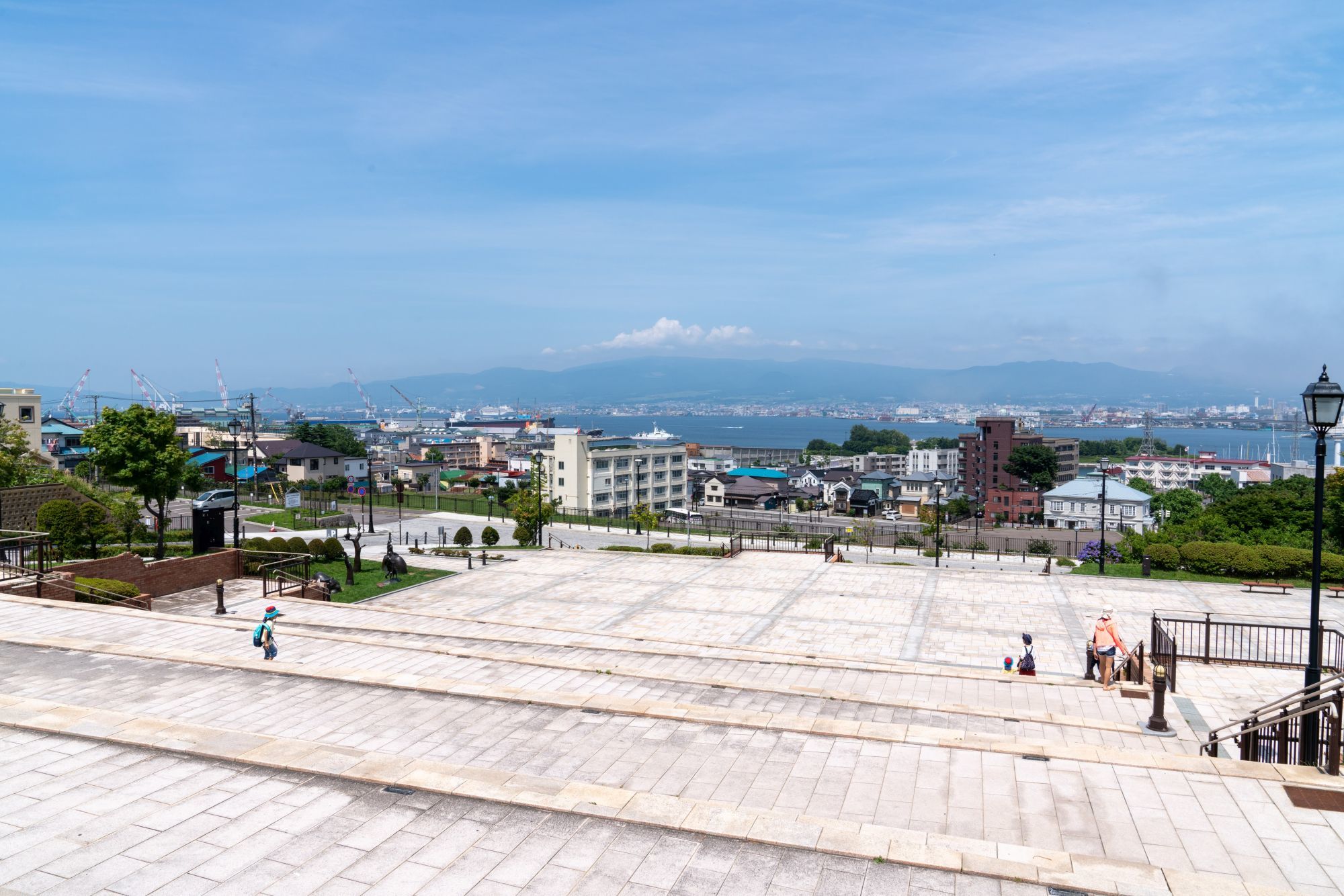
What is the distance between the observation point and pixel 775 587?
2422 centimetres

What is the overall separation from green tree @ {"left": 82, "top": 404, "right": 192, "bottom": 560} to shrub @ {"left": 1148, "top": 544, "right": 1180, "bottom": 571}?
29.8 meters

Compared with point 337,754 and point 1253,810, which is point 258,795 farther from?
point 1253,810

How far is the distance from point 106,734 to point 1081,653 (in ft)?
52.9

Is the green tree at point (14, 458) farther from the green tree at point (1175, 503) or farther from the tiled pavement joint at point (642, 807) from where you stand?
the green tree at point (1175, 503)

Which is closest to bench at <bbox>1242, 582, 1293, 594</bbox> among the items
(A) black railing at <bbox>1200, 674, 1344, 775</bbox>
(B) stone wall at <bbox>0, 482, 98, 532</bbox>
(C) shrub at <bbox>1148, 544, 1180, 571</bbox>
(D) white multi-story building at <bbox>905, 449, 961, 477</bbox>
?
(C) shrub at <bbox>1148, 544, 1180, 571</bbox>

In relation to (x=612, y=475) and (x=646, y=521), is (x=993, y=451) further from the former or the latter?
(x=646, y=521)

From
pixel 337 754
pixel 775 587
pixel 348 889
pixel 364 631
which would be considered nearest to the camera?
pixel 348 889

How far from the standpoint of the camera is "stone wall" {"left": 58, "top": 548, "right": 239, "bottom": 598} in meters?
18.5

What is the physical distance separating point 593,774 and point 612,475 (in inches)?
2742

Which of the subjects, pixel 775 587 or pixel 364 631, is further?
pixel 775 587

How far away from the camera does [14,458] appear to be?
31750 millimetres

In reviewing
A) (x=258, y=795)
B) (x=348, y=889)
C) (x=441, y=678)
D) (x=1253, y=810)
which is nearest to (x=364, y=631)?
(x=441, y=678)

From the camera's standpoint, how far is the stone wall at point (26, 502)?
907 inches

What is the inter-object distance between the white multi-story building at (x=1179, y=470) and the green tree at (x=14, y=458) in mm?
140335
